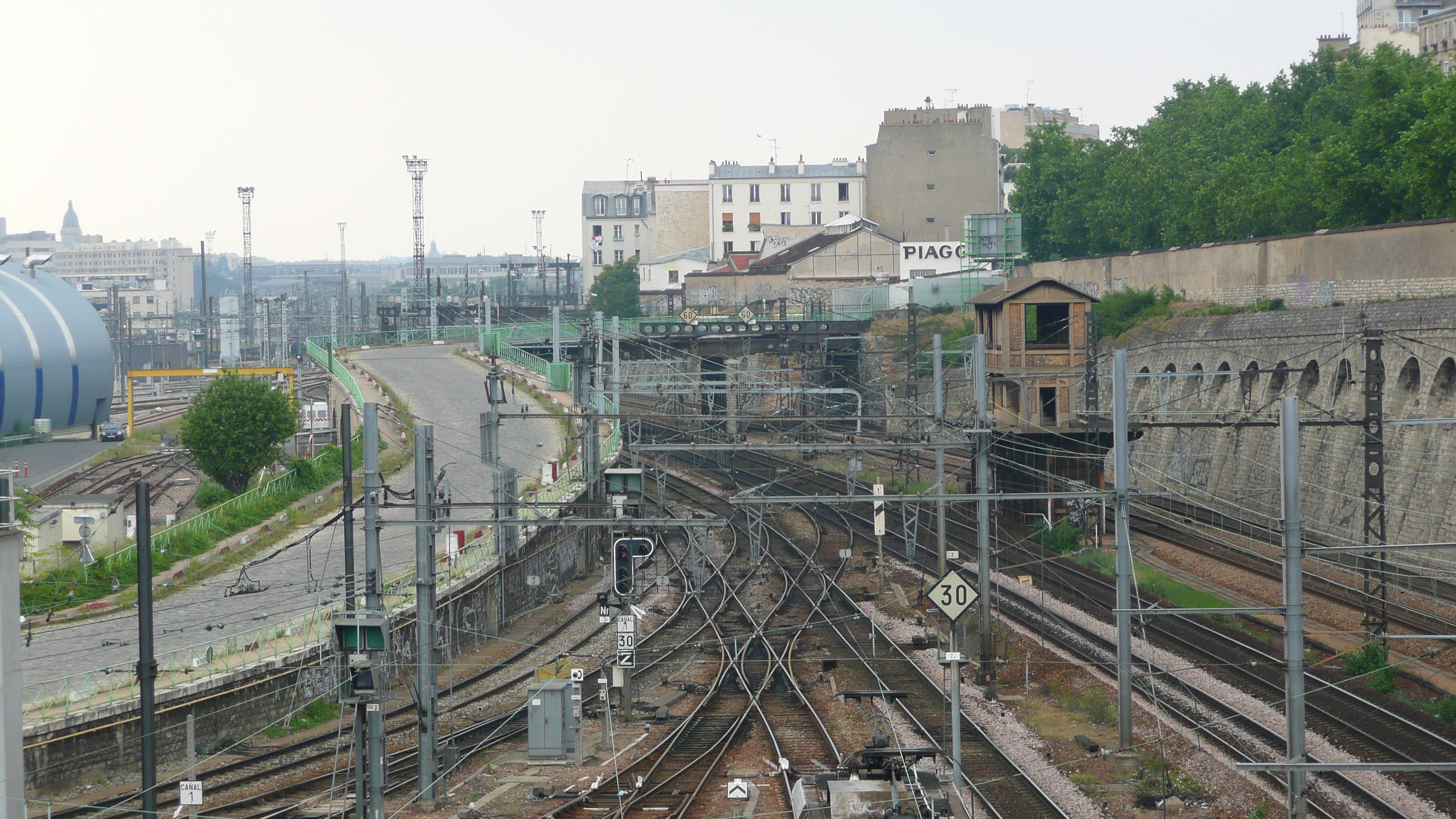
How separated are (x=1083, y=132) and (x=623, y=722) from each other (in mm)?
117409

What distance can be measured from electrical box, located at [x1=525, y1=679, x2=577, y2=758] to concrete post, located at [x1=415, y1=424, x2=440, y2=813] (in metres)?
1.25

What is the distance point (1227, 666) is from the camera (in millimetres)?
19516

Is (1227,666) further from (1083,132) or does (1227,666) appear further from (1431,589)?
(1083,132)

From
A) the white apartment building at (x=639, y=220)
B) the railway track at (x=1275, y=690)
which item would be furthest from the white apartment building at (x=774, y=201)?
the railway track at (x=1275, y=690)

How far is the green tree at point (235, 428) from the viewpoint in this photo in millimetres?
33094

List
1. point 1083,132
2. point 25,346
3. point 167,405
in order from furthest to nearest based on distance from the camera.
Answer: point 1083,132, point 167,405, point 25,346

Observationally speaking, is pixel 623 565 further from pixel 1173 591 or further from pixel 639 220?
pixel 639 220

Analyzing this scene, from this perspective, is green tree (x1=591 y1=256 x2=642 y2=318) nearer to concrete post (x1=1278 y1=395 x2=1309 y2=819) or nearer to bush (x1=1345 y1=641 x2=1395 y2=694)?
bush (x1=1345 y1=641 x2=1395 y2=694)

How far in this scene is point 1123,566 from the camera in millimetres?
15938

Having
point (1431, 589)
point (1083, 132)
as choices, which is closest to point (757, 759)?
point (1431, 589)

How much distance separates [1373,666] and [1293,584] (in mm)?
7554

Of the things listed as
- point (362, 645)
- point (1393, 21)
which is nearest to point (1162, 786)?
point (362, 645)

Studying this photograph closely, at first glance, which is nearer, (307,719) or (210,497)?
(307,719)

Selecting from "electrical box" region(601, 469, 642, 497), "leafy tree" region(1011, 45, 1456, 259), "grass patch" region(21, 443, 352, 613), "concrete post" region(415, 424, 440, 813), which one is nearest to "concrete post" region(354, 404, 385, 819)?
"concrete post" region(415, 424, 440, 813)
